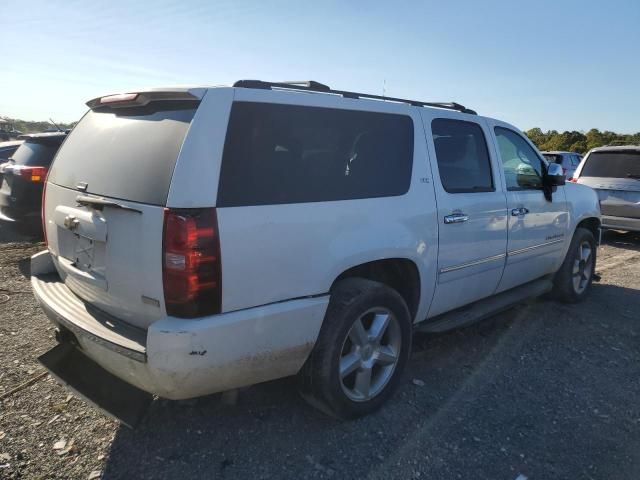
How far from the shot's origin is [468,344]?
4.16 m

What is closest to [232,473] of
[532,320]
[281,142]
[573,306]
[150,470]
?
[150,470]

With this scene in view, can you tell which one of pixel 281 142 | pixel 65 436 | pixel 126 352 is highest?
pixel 281 142

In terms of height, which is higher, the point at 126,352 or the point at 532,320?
the point at 126,352

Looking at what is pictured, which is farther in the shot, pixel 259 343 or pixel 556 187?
pixel 556 187

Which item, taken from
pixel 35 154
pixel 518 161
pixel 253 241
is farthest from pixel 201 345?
pixel 35 154

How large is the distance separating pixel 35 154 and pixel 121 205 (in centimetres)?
472

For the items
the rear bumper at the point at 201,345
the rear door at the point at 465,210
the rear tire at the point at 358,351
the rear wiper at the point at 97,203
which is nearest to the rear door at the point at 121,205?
the rear wiper at the point at 97,203

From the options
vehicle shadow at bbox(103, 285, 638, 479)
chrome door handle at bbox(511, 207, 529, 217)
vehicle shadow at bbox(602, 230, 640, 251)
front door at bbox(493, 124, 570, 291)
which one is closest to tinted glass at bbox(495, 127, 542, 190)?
front door at bbox(493, 124, 570, 291)

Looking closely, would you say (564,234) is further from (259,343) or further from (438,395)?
(259,343)

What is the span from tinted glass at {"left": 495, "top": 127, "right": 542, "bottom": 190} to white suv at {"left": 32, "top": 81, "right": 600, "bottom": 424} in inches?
26.1

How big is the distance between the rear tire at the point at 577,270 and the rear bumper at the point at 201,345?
11.8ft

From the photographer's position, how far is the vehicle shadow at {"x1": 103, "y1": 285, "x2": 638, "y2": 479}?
2.54m

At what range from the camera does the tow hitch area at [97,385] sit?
94.5 inches

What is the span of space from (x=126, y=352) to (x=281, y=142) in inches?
50.2
